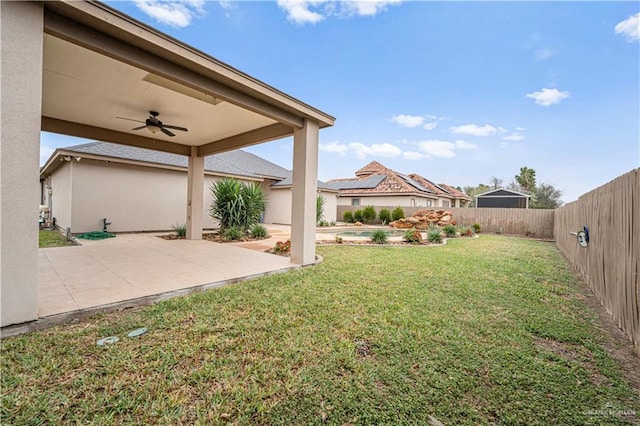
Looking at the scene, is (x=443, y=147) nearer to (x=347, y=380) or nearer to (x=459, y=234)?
(x=459, y=234)

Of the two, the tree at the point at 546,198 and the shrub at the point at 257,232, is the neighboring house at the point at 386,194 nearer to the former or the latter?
the tree at the point at 546,198

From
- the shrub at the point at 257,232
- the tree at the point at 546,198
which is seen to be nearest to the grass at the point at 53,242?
the shrub at the point at 257,232

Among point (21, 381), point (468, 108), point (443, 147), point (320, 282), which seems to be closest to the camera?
point (21, 381)

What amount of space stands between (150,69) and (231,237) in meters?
6.77

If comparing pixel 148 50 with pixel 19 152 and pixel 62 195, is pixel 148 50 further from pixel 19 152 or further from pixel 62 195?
pixel 62 195

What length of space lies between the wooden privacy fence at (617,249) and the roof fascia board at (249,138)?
217 inches

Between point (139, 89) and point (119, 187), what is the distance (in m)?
7.73

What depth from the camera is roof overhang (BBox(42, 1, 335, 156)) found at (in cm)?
306

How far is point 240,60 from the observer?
12.6 m

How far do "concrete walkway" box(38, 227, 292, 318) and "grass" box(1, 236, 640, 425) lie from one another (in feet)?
1.70

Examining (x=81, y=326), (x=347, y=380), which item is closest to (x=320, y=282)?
(x=347, y=380)

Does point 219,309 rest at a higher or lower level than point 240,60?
lower

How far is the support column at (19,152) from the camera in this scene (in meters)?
2.51

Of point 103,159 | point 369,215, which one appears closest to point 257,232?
point 103,159
